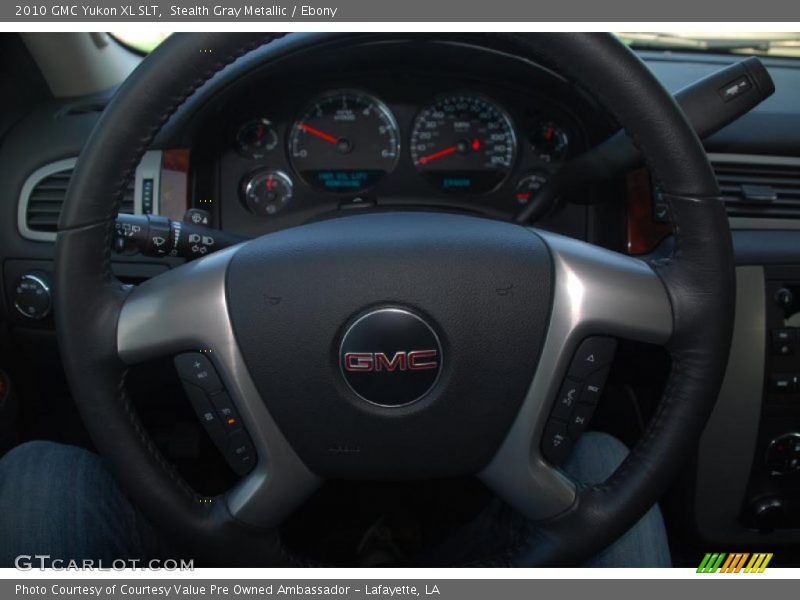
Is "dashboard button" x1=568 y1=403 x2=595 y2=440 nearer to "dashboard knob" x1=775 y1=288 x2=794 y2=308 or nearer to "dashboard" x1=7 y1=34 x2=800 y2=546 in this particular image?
"dashboard" x1=7 y1=34 x2=800 y2=546

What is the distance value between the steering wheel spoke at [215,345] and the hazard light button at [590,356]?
0.34 metres

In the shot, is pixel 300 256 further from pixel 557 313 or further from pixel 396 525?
pixel 396 525

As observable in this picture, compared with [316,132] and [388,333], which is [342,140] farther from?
[388,333]

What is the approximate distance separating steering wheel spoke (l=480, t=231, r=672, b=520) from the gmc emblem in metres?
0.13

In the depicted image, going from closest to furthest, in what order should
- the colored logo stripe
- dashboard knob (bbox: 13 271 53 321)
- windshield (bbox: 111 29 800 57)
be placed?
the colored logo stripe → dashboard knob (bbox: 13 271 53 321) → windshield (bbox: 111 29 800 57)

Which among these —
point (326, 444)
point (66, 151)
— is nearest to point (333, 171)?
point (66, 151)

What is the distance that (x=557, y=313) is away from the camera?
89cm

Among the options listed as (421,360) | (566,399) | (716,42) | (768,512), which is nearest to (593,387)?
(566,399)

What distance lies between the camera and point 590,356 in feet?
2.97

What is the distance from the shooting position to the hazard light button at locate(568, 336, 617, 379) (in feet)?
2.96

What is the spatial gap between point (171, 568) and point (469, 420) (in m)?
0.41

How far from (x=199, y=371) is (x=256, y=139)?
693mm

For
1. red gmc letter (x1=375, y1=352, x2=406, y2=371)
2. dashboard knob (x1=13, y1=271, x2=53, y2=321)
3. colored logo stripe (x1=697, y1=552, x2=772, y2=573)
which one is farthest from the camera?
dashboard knob (x1=13, y1=271, x2=53, y2=321)

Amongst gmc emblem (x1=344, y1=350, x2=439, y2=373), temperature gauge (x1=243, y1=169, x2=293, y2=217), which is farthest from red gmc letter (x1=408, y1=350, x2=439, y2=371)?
temperature gauge (x1=243, y1=169, x2=293, y2=217)
